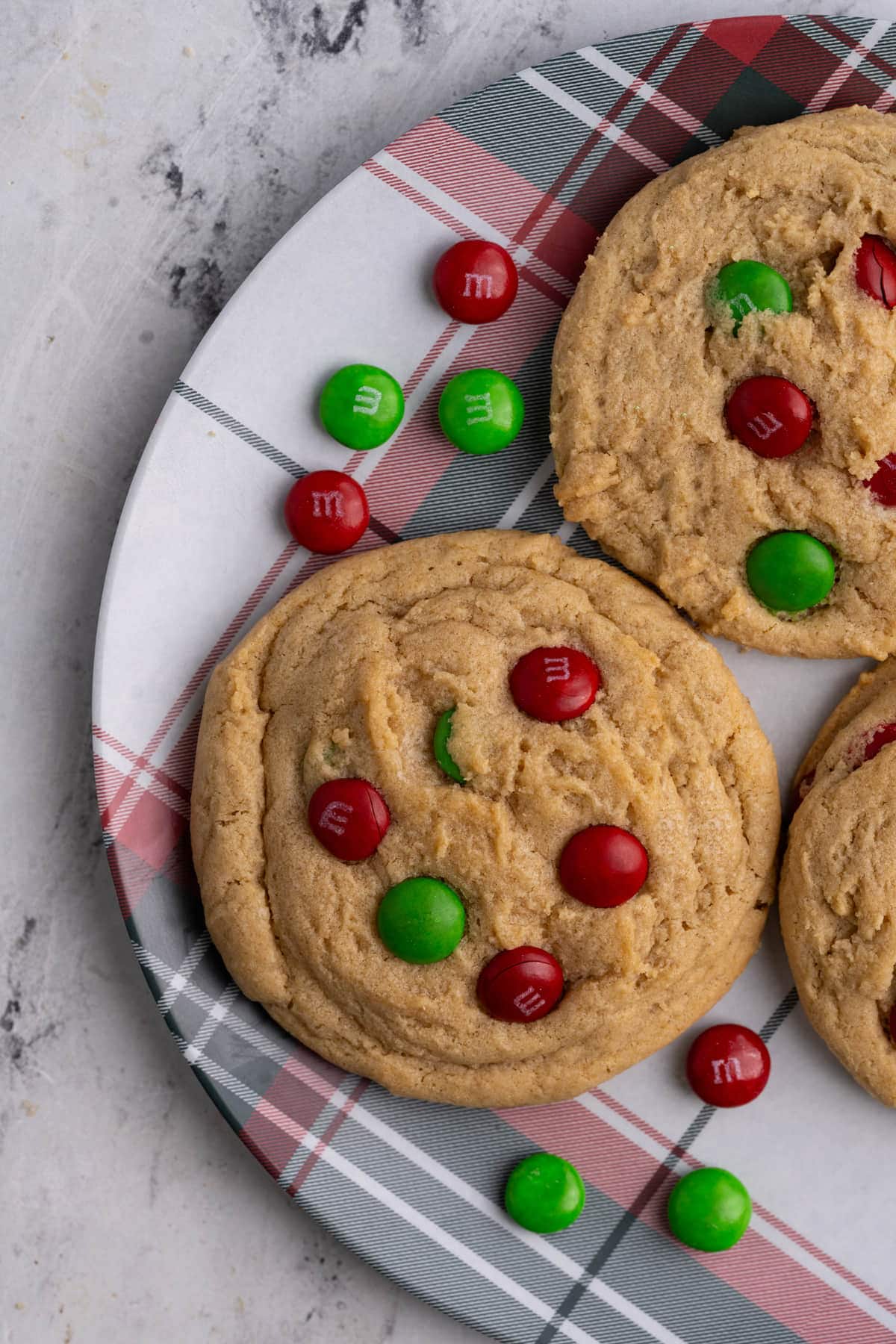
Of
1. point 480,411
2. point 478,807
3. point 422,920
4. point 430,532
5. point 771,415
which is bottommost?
point 422,920

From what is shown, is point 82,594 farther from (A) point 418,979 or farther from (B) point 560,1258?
(B) point 560,1258

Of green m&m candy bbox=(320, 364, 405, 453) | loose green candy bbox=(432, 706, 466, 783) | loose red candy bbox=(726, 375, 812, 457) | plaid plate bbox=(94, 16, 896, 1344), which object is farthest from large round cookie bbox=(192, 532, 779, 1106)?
loose red candy bbox=(726, 375, 812, 457)

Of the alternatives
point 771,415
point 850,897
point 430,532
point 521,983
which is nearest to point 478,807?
point 521,983

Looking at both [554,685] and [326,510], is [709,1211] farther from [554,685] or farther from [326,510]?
[326,510]

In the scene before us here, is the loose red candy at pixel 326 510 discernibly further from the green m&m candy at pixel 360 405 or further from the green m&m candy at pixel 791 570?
the green m&m candy at pixel 791 570

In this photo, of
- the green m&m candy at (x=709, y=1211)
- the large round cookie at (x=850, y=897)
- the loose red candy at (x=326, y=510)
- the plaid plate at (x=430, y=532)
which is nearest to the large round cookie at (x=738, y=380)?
the plaid plate at (x=430, y=532)
